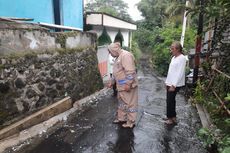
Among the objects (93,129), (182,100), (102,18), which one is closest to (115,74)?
(93,129)

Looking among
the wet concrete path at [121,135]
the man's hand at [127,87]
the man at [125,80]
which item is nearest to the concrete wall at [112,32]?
the wet concrete path at [121,135]

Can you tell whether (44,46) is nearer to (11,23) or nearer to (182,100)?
(11,23)

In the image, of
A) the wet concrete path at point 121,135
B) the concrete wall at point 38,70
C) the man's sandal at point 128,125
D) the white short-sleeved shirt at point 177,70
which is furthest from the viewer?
the man's sandal at point 128,125

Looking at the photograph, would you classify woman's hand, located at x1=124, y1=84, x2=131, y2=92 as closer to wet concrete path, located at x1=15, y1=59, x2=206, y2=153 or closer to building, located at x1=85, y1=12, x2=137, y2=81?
wet concrete path, located at x1=15, y1=59, x2=206, y2=153

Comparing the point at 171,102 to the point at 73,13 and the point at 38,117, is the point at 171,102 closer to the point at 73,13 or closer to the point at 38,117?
the point at 38,117

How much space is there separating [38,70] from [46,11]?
310 centimetres

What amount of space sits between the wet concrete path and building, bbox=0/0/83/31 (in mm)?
3210

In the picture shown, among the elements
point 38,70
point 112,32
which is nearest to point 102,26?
point 112,32

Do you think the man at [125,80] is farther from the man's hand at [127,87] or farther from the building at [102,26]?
the building at [102,26]

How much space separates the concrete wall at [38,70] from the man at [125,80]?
6.23ft

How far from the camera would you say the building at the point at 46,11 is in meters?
6.68

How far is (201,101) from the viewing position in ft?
21.6

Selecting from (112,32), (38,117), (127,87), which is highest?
(112,32)

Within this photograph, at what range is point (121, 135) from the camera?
490 centimetres
